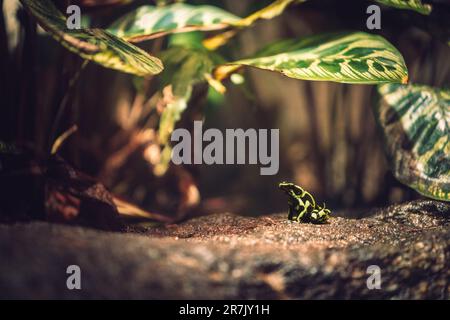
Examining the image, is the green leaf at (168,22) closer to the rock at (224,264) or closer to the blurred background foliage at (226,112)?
the blurred background foliage at (226,112)

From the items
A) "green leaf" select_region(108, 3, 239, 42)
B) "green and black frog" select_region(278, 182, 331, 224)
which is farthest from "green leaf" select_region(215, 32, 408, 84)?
"green and black frog" select_region(278, 182, 331, 224)

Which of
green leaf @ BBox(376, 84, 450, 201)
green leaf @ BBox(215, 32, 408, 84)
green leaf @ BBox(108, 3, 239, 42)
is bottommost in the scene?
green leaf @ BBox(376, 84, 450, 201)

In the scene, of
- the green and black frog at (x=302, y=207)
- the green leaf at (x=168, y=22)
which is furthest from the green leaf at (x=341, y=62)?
the green and black frog at (x=302, y=207)

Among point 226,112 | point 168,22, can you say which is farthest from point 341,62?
point 226,112

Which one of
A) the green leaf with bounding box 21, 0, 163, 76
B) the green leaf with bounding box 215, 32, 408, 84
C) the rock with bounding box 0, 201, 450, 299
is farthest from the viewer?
the green leaf with bounding box 215, 32, 408, 84

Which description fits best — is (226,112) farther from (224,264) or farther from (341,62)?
(224,264)

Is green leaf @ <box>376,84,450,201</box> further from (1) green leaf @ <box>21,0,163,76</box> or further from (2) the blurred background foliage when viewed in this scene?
(1) green leaf @ <box>21,0,163,76</box>
